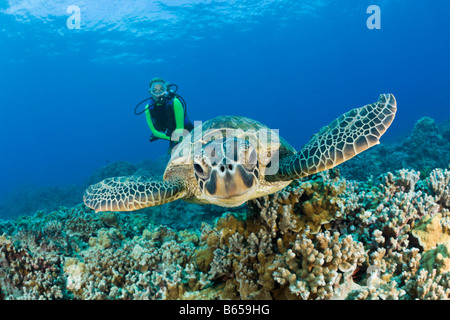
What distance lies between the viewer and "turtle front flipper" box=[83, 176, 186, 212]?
3199 millimetres

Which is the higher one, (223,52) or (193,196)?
(223,52)

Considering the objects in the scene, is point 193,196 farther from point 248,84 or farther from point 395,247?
point 248,84

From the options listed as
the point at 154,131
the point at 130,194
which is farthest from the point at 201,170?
the point at 154,131

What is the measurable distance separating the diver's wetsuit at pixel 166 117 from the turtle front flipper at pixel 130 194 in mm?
4379

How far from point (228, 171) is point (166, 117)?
646 centimetres

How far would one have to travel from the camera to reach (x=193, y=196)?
3.81 meters

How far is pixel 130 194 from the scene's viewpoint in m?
3.25

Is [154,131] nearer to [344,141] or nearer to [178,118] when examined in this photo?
[178,118]

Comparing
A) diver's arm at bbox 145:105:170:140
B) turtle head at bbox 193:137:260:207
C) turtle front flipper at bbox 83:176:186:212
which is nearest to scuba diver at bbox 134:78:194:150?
diver's arm at bbox 145:105:170:140

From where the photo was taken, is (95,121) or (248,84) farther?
(95,121)

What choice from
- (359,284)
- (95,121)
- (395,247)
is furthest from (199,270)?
(95,121)
